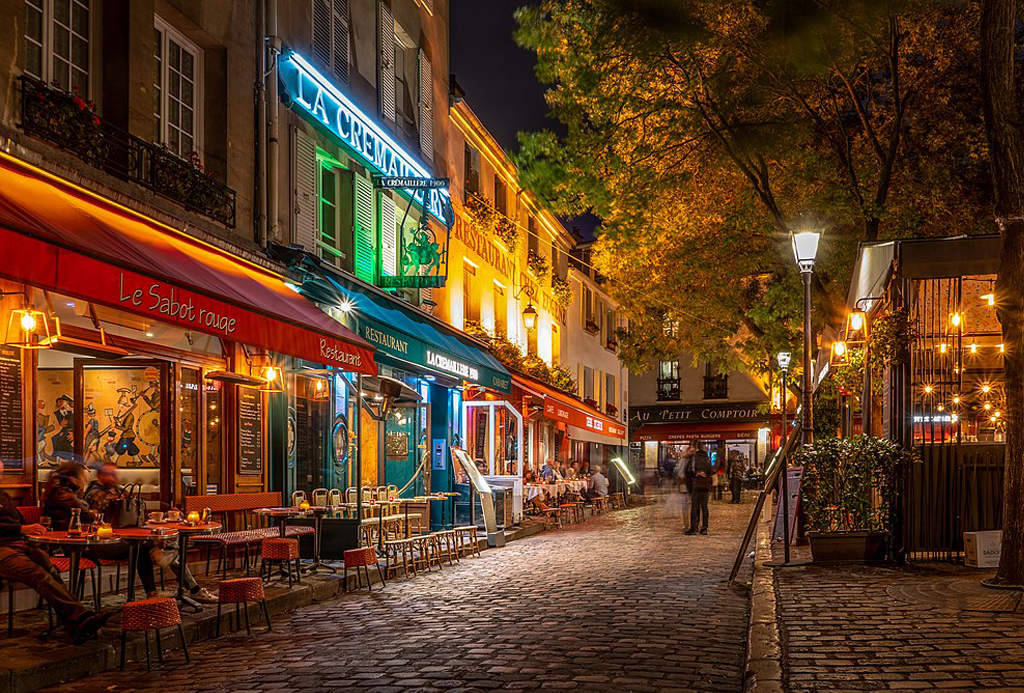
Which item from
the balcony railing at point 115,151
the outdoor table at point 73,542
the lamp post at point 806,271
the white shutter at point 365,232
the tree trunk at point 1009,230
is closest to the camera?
the outdoor table at point 73,542

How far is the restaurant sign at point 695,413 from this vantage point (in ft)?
173

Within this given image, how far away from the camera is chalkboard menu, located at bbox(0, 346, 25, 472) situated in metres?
9.04

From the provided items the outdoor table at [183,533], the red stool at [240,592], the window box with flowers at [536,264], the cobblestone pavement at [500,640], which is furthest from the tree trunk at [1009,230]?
the window box with flowers at [536,264]

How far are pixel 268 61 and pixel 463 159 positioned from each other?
1029 centimetres

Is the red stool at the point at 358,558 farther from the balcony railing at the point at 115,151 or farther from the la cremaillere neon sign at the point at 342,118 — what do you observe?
the la cremaillere neon sign at the point at 342,118

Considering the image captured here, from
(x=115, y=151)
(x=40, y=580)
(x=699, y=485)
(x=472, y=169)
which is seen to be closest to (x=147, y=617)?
(x=40, y=580)

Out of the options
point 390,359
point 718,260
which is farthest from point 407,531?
point 718,260

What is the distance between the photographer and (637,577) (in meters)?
12.5

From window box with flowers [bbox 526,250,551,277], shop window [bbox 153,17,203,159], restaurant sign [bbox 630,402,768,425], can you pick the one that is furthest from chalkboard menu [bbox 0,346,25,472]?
restaurant sign [bbox 630,402,768,425]

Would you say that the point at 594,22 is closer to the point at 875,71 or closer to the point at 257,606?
the point at 875,71

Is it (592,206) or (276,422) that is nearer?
(276,422)

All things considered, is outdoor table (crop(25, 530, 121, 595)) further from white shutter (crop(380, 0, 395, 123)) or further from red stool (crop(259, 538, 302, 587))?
white shutter (crop(380, 0, 395, 123))

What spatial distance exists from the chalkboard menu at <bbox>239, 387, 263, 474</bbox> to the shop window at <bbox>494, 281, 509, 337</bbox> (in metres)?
13.2

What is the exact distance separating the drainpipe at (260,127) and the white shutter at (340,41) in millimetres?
2572
